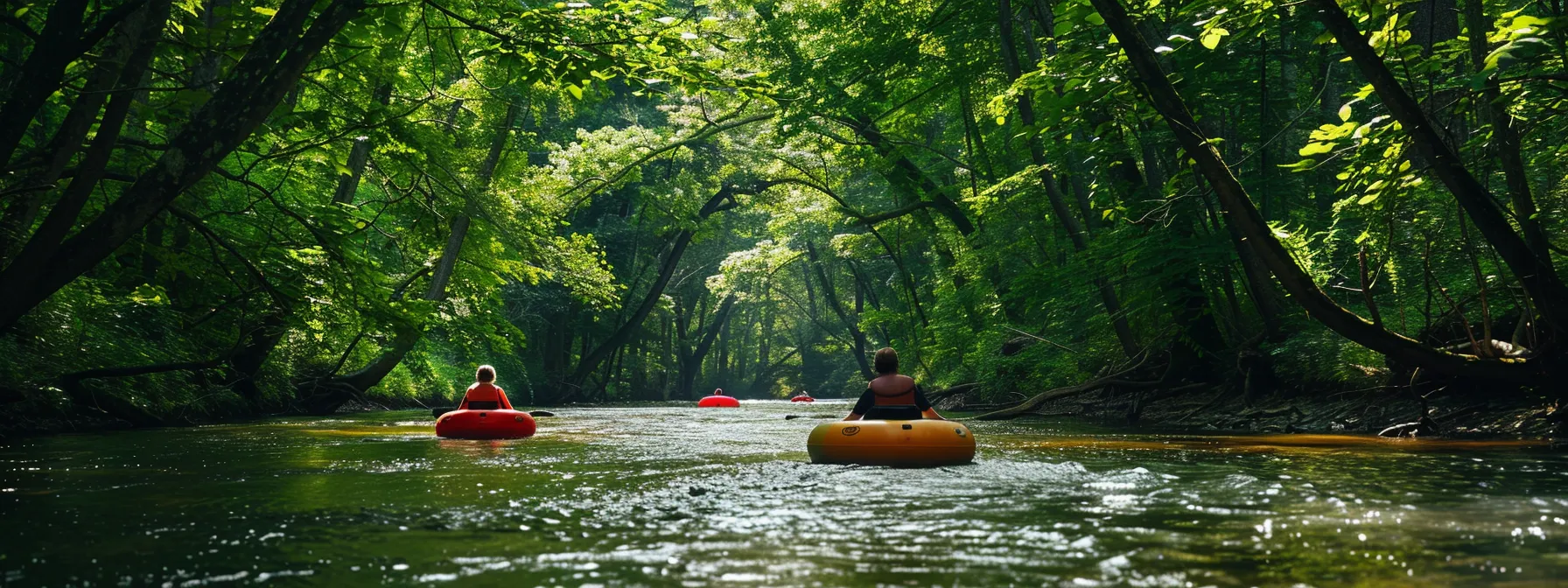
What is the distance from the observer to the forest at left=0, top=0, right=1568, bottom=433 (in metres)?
8.37

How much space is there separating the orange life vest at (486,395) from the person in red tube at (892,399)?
5.50 meters

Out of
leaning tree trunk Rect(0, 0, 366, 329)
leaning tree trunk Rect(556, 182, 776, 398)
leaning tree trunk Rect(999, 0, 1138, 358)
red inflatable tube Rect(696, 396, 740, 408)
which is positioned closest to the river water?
leaning tree trunk Rect(0, 0, 366, 329)

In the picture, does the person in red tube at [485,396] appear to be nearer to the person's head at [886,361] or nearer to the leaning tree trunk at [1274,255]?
the person's head at [886,361]

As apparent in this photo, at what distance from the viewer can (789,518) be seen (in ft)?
18.5

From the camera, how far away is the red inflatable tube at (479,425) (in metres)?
12.8

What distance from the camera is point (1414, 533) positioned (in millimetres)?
4891

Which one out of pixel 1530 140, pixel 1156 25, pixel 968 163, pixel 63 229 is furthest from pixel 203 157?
pixel 968 163

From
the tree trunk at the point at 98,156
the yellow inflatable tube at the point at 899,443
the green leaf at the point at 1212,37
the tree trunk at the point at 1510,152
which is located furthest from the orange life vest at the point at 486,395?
the tree trunk at the point at 1510,152

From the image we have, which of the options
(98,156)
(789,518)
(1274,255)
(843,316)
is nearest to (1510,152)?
(1274,255)

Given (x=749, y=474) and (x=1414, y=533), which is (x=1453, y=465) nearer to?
(x=1414, y=533)

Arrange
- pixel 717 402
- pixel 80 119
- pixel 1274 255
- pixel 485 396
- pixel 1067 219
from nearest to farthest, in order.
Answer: pixel 80 119 < pixel 1274 255 < pixel 485 396 < pixel 1067 219 < pixel 717 402

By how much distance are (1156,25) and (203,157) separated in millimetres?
12396

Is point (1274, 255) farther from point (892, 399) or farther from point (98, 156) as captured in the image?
point (98, 156)

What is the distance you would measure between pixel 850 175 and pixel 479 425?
17.7m
